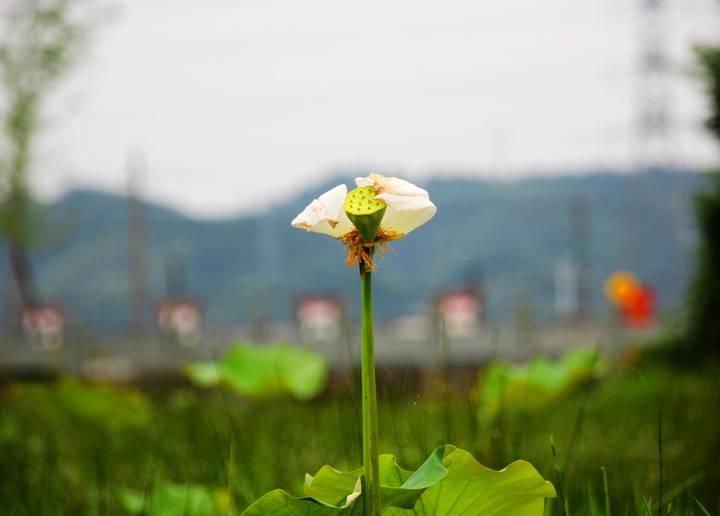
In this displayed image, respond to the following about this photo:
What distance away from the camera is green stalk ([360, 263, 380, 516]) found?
1.17 m

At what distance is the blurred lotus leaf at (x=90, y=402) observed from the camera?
4250 millimetres

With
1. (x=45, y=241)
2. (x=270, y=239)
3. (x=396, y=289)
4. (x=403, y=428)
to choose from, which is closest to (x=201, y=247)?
(x=270, y=239)

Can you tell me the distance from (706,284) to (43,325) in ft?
52.5

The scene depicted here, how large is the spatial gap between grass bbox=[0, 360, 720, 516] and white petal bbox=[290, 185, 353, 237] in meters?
0.46

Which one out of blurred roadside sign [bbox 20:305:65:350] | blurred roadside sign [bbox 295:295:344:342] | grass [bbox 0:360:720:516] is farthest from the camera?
blurred roadside sign [bbox 295:295:344:342]

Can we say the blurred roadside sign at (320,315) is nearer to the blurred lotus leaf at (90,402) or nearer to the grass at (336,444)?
the grass at (336,444)

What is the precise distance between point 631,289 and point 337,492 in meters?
10.2

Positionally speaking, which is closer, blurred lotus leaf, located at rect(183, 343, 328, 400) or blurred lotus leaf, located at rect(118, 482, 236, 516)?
blurred lotus leaf, located at rect(118, 482, 236, 516)

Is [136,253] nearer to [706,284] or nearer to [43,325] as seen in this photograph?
[43,325]

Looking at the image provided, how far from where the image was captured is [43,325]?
21.3m

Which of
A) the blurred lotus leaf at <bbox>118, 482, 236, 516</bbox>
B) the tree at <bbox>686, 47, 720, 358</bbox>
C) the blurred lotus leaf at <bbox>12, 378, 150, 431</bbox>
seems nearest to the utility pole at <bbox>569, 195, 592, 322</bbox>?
the tree at <bbox>686, 47, 720, 358</bbox>

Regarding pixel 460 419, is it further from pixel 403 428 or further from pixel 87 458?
pixel 87 458

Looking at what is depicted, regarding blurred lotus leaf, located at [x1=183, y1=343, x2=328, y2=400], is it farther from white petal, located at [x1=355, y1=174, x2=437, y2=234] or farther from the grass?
white petal, located at [x1=355, y1=174, x2=437, y2=234]

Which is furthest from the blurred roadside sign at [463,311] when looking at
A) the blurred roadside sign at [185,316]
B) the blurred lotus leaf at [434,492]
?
the blurred lotus leaf at [434,492]
